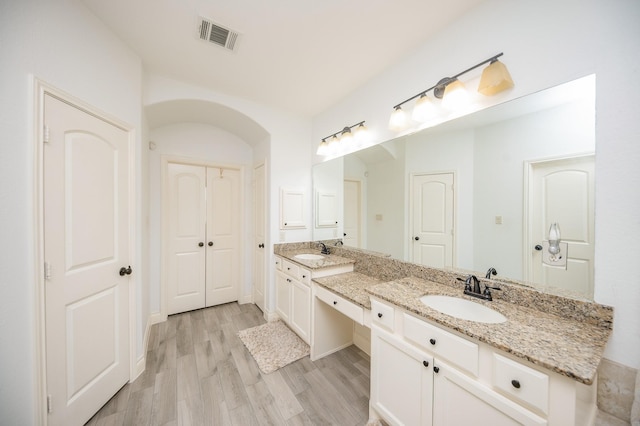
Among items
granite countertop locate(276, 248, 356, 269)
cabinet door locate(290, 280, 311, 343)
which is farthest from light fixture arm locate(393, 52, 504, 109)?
cabinet door locate(290, 280, 311, 343)

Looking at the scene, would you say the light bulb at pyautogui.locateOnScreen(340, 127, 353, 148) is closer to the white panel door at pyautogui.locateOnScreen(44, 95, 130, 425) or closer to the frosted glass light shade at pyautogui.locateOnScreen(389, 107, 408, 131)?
the frosted glass light shade at pyautogui.locateOnScreen(389, 107, 408, 131)

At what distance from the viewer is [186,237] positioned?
9.50 ft

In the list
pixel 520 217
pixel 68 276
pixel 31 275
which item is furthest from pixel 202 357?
pixel 520 217

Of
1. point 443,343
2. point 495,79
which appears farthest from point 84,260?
point 495,79

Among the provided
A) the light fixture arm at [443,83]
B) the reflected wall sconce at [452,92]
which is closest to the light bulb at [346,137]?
the reflected wall sconce at [452,92]

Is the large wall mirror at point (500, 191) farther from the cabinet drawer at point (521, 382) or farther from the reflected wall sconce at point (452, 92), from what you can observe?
the cabinet drawer at point (521, 382)

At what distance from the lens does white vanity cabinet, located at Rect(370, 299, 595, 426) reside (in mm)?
741

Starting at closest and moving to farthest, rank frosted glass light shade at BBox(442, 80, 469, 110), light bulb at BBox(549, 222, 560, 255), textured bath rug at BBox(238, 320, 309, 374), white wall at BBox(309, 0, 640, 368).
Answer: white wall at BBox(309, 0, 640, 368), light bulb at BBox(549, 222, 560, 255), frosted glass light shade at BBox(442, 80, 469, 110), textured bath rug at BBox(238, 320, 309, 374)

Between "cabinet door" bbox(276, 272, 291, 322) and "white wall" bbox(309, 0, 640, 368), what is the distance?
215cm

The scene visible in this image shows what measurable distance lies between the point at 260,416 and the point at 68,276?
1.48 m

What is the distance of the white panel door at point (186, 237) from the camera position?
281 centimetres

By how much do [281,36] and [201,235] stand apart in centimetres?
252

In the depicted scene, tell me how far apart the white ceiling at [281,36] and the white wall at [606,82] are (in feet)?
1.40

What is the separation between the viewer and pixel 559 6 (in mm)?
1024
